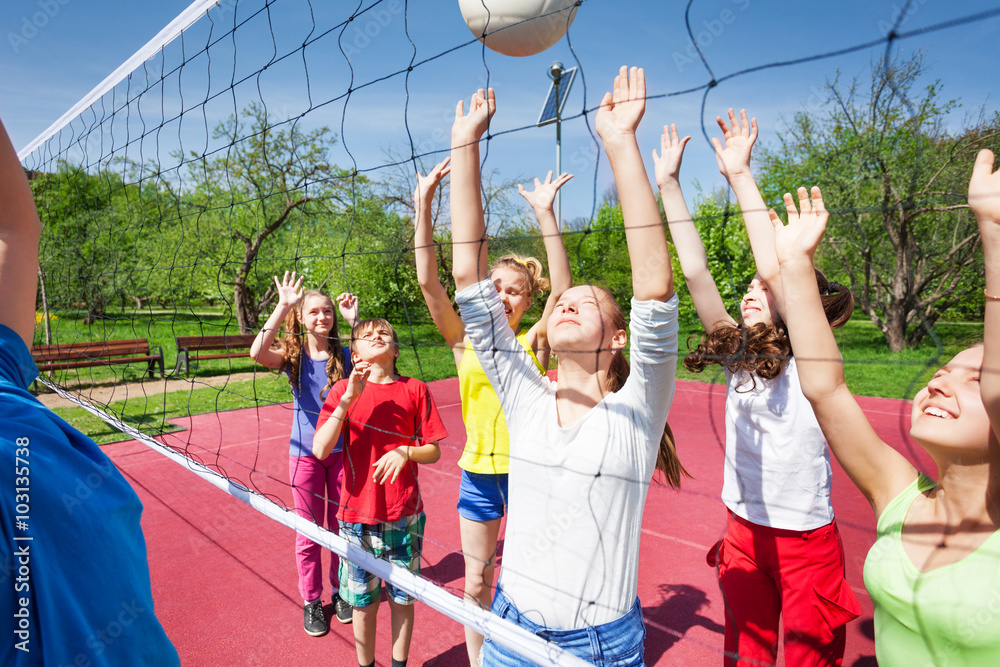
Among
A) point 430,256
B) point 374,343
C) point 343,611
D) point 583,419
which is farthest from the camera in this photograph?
point 343,611

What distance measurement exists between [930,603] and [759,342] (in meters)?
0.90

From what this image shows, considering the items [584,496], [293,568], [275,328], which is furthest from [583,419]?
[293,568]

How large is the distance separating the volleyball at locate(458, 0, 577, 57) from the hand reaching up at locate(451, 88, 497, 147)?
751mm

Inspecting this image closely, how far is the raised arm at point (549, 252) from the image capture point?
2.06 meters

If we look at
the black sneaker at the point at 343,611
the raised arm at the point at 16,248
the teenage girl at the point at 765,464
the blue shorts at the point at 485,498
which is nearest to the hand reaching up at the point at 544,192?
the teenage girl at the point at 765,464

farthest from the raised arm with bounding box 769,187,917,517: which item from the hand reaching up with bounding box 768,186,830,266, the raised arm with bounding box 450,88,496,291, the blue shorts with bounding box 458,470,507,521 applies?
the blue shorts with bounding box 458,470,507,521

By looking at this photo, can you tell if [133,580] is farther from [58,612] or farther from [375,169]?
[375,169]

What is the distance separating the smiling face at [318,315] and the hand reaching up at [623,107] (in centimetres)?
186

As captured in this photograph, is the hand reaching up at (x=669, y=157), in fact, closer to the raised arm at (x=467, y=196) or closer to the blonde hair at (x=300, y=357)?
the raised arm at (x=467, y=196)

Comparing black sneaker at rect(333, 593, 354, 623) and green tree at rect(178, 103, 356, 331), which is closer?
black sneaker at rect(333, 593, 354, 623)

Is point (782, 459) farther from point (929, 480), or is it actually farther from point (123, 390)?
point (123, 390)

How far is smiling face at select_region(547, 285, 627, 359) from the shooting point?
1.46 m

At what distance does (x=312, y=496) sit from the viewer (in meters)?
2.68

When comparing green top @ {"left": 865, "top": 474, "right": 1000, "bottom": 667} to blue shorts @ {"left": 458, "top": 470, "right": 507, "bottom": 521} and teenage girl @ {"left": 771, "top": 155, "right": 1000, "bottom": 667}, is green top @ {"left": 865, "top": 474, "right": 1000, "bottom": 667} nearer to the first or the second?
teenage girl @ {"left": 771, "top": 155, "right": 1000, "bottom": 667}
